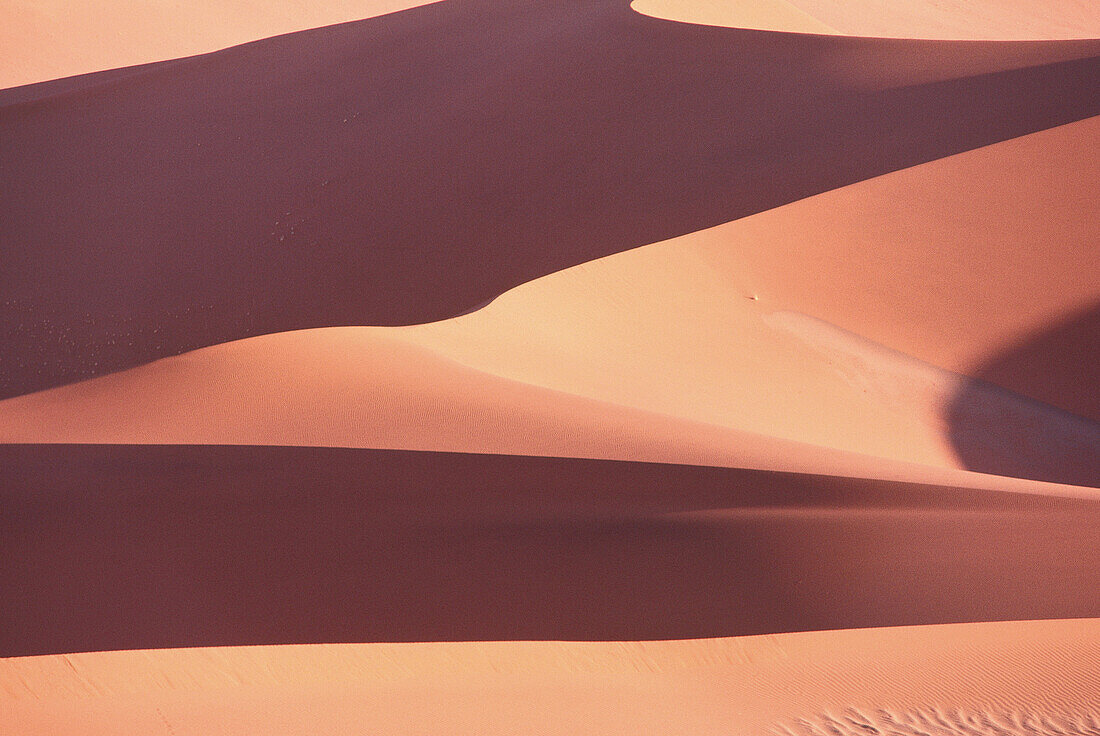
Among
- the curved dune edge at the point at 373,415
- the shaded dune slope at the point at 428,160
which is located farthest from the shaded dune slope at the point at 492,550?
the shaded dune slope at the point at 428,160

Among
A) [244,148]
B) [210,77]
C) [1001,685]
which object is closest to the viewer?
[1001,685]

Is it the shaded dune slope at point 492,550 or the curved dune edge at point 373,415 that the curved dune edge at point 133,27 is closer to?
the curved dune edge at point 373,415

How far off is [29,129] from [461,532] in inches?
410

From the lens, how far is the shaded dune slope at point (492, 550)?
4676 mm

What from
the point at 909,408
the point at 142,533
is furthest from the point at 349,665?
the point at 909,408

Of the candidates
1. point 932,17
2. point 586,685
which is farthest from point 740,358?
point 932,17

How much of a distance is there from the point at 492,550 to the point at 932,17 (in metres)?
23.1

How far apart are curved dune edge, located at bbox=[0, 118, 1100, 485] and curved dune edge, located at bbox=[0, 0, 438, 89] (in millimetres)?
10522

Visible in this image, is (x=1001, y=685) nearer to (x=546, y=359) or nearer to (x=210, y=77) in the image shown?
(x=546, y=359)

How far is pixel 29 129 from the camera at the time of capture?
13000 millimetres

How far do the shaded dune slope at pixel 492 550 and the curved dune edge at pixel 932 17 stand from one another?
32.9 feet

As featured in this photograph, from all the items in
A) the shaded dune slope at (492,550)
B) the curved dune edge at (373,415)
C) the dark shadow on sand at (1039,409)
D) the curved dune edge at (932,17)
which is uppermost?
the curved dune edge at (932,17)

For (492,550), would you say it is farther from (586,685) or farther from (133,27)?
(133,27)

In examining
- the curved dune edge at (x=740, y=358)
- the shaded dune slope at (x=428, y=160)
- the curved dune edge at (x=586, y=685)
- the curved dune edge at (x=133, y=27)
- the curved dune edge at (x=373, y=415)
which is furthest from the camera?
the curved dune edge at (x=133, y=27)
